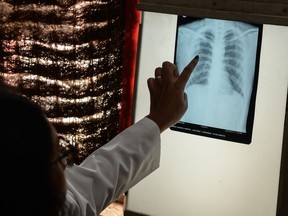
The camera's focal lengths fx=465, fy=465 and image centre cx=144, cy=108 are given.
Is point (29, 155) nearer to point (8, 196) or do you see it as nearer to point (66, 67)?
point (8, 196)

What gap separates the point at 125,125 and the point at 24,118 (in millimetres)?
1474

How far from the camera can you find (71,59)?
2033 mm

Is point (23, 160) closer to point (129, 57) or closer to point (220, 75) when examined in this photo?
point (220, 75)

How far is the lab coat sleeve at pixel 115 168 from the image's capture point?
0.95m

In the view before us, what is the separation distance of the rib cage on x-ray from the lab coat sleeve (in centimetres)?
56

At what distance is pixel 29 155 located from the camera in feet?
1.85

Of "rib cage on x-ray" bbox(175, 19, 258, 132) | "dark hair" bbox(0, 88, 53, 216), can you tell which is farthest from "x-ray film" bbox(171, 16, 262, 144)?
"dark hair" bbox(0, 88, 53, 216)

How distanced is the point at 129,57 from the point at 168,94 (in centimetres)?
101

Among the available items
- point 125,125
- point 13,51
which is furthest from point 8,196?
point 13,51

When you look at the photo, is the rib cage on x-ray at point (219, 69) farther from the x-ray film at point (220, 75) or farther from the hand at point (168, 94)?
the hand at point (168, 94)

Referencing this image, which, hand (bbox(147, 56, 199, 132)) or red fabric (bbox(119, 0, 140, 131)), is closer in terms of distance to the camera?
hand (bbox(147, 56, 199, 132))

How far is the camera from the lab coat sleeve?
37.5 inches

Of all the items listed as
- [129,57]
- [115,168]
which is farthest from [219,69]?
[115,168]

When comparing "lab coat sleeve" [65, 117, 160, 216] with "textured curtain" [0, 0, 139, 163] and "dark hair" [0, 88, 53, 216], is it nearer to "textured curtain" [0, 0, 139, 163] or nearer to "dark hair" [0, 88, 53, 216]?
"dark hair" [0, 88, 53, 216]
